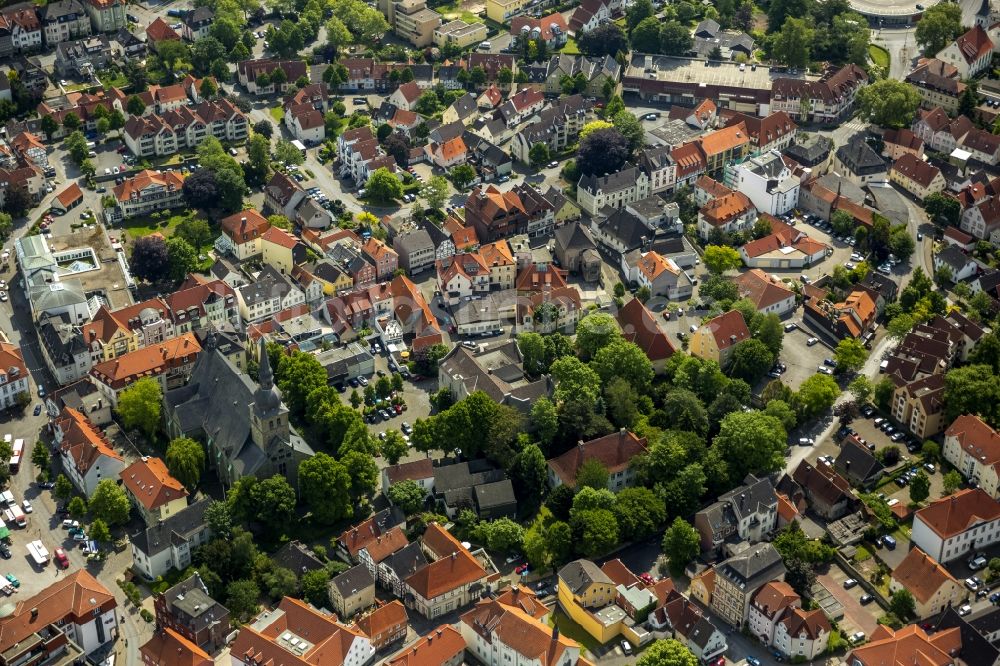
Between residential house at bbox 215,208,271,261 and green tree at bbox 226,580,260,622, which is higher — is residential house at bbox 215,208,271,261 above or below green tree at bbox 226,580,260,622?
above

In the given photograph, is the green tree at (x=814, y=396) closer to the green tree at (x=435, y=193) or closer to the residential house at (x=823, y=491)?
the residential house at (x=823, y=491)

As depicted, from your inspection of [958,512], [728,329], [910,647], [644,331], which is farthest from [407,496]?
[958,512]

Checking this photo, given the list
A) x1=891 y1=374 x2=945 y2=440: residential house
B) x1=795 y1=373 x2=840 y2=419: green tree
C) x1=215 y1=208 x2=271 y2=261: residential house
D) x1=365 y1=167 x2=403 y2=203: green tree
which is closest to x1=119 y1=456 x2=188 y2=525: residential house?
x1=215 y1=208 x2=271 y2=261: residential house

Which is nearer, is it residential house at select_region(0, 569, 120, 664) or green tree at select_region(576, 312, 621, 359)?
residential house at select_region(0, 569, 120, 664)

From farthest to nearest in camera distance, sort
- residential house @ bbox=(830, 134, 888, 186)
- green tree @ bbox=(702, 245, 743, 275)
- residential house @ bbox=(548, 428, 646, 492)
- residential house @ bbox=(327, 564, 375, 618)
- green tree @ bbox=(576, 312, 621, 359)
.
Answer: residential house @ bbox=(830, 134, 888, 186), green tree @ bbox=(702, 245, 743, 275), green tree @ bbox=(576, 312, 621, 359), residential house @ bbox=(548, 428, 646, 492), residential house @ bbox=(327, 564, 375, 618)

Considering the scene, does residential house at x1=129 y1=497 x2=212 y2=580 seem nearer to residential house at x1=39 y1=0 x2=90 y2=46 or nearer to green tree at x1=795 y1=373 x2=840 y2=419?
green tree at x1=795 y1=373 x2=840 y2=419

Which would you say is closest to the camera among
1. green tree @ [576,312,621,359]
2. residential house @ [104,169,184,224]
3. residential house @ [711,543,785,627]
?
residential house @ [711,543,785,627]
